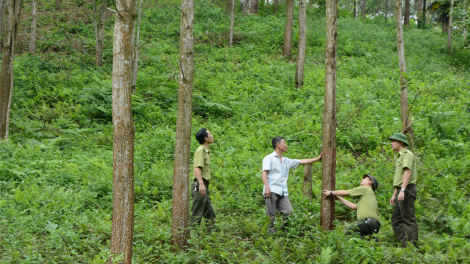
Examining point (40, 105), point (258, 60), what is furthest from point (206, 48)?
point (40, 105)

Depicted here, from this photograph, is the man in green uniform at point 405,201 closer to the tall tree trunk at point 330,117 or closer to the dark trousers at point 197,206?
the tall tree trunk at point 330,117

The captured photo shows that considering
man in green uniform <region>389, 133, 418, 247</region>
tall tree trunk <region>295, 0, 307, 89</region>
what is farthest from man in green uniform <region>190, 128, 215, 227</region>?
tall tree trunk <region>295, 0, 307, 89</region>

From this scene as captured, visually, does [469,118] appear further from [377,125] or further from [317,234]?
[317,234]

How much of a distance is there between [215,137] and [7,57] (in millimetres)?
7505

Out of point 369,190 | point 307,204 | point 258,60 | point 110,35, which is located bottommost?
point 307,204

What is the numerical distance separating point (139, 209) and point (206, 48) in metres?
16.6

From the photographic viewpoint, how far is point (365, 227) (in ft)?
20.6

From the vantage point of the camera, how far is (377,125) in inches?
472

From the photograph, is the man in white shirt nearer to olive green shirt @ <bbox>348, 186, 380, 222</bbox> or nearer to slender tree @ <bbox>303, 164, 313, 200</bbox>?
olive green shirt @ <bbox>348, 186, 380, 222</bbox>

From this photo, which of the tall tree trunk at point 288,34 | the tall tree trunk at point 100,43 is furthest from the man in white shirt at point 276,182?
the tall tree trunk at point 288,34

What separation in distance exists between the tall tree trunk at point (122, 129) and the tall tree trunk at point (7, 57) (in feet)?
29.2

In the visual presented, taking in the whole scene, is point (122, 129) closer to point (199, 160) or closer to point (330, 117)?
point (199, 160)

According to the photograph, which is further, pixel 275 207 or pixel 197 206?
pixel 275 207

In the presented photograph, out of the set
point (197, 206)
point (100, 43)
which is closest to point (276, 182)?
point (197, 206)
